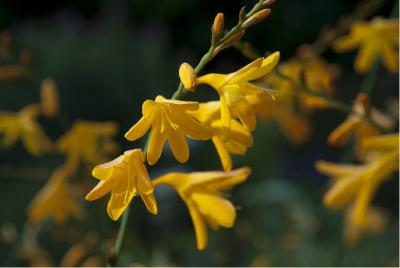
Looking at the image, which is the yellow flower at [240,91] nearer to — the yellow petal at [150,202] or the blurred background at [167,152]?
the yellow petal at [150,202]

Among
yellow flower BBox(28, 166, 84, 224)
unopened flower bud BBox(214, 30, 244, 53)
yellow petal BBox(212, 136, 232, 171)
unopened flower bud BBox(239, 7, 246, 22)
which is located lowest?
yellow flower BBox(28, 166, 84, 224)

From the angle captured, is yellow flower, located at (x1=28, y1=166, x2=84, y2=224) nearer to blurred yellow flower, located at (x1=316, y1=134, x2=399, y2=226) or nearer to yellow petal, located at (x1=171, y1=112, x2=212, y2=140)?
blurred yellow flower, located at (x1=316, y1=134, x2=399, y2=226)

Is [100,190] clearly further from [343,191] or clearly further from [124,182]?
[343,191]

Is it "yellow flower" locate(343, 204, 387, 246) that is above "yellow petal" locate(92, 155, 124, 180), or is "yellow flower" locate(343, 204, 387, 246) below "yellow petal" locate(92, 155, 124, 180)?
below

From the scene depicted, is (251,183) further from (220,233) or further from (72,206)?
(72,206)

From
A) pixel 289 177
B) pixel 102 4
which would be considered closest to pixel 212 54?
pixel 289 177

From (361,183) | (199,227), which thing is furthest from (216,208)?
(361,183)

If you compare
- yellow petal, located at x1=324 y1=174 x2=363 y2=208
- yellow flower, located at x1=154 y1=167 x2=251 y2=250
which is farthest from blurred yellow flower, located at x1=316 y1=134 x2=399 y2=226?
yellow flower, located at x1=154 y1=167 x2=251 y2=250
